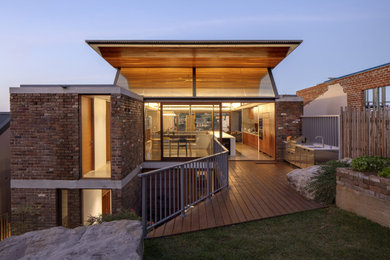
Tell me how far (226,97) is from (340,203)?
20.7 ft

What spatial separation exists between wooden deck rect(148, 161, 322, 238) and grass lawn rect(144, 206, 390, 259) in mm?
223

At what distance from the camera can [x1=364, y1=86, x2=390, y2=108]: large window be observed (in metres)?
10.4

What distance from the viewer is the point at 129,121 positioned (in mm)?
7586

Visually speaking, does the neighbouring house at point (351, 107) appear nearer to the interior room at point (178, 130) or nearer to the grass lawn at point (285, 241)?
the grass lawn at point (285, 241)

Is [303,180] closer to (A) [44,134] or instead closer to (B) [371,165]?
(B) [371,165]

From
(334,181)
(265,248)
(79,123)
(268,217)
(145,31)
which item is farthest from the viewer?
(145,31)

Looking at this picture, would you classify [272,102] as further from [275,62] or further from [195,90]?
[195,90]

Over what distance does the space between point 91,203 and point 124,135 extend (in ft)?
10.0

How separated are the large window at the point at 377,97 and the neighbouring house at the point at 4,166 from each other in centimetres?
1765

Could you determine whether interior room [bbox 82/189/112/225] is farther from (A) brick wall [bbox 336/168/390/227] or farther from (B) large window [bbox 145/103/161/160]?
(A) brick wall [bbox 336/168/390/227]

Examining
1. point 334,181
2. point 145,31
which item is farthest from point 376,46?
point 334,181

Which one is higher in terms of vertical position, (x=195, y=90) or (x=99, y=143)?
(x=195, y=90)

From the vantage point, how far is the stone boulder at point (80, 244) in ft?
8.16

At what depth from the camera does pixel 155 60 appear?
10188 millimetres
